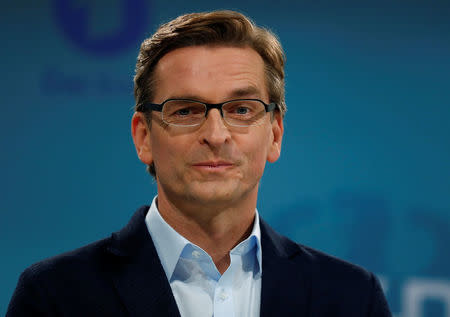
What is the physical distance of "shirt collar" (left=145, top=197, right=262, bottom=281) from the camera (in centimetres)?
189

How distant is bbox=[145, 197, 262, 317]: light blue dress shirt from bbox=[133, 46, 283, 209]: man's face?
12cm

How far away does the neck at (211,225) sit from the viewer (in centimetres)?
191

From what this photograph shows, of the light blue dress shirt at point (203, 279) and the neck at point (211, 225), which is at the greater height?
the neck at point (211, 225)

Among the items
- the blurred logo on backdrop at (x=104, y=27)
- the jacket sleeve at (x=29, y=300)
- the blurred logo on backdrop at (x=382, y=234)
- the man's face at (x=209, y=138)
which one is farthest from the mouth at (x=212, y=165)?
the blurred logo on backdrop at (x=104, y=27)

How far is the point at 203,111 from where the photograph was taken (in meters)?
1.85

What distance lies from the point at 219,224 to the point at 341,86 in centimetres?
188

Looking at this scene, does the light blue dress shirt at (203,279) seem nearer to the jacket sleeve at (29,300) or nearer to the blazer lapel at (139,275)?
the blazer lapel at (139,275)

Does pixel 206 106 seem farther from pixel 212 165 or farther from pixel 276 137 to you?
pixel 276 137

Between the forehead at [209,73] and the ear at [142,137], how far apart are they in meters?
0.13

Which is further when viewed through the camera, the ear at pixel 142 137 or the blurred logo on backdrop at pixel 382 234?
the blurred logo on backdrop at pixel 382 234

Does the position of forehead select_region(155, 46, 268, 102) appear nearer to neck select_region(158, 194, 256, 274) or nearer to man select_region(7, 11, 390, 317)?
man select_region(7, 11, 390, 317)

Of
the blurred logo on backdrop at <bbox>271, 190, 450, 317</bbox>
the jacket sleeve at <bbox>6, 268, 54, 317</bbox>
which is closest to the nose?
the jacket sleeve at <bbox>6, 268, 54, 317</bbox>

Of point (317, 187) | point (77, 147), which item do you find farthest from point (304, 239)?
point (77, 147)

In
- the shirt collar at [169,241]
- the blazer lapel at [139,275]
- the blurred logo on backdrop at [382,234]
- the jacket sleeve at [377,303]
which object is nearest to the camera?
the blazer lapel at [139,275]
